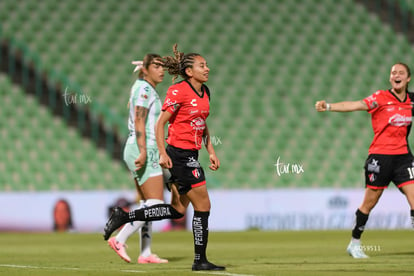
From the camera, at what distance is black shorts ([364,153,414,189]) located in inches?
334

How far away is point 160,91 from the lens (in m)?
17.8

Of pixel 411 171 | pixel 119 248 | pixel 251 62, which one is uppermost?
pixel 251 62

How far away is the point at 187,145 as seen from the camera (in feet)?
23.3

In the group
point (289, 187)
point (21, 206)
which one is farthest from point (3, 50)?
point (289, 187)

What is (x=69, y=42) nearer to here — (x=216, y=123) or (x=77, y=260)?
(x=216, y=123)

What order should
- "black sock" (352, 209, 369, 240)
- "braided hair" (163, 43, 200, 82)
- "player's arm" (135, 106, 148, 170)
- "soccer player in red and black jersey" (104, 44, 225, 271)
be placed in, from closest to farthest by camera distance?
"soccer player in red and black jersey" (104, 44, 225, 271)
"braided hair" (163, 43, 200, 82)
"player's arm" (135, 106, 148, 170)
"black sock" (352, 209, 369, 240)

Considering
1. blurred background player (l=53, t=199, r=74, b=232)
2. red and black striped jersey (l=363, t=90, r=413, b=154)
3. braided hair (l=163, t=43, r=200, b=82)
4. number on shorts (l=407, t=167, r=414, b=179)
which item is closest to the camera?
braided hair (l=163, t=43, r=200, b=82)

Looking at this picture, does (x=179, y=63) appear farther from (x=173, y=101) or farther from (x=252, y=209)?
(x=252, y=209)

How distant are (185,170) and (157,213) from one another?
2.02ft

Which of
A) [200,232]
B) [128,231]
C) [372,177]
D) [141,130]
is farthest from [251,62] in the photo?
[200,232]

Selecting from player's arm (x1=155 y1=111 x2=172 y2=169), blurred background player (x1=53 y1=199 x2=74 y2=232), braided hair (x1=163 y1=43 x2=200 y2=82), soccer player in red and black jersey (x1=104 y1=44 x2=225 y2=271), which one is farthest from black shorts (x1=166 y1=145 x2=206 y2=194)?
blurred background player (x1=53 y1=199 x2=74 y2=232)

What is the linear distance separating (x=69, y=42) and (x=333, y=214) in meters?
7.68

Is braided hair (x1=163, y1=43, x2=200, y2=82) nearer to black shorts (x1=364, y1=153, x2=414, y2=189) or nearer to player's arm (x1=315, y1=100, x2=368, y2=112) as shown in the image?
player's arm (x1=315, y1=100, x2=368, y2=112)

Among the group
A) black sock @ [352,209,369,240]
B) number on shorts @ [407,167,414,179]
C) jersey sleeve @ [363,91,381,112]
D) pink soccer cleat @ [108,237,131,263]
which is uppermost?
jersey sleeve @ [363,91,381,112]
